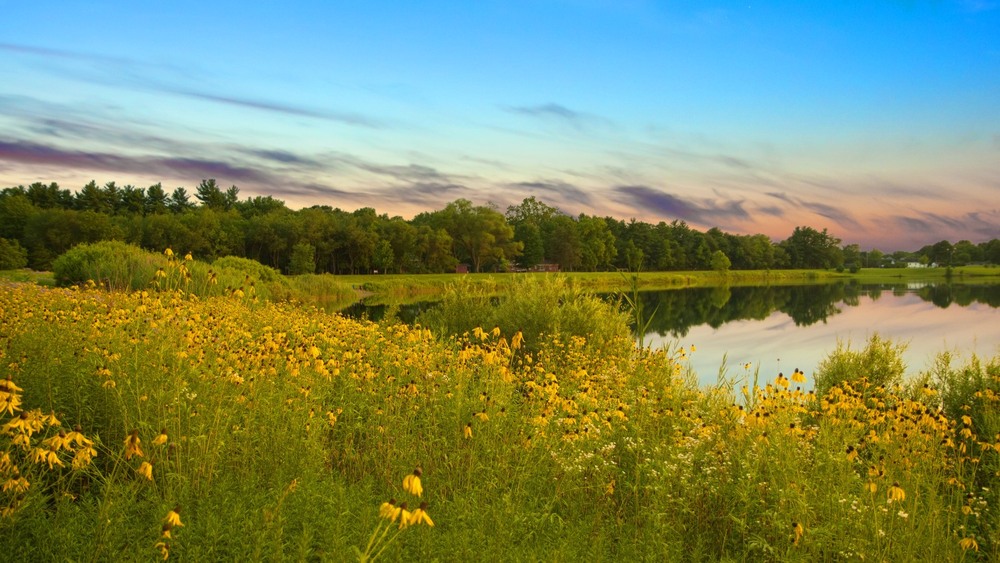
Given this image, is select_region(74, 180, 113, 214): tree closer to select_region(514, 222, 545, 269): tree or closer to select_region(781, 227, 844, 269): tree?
select_region(514, 222, 545, 269): tree

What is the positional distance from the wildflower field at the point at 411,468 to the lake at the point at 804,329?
197 inches

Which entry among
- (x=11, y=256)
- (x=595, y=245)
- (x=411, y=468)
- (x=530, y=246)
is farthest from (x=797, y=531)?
(x=595, y=245)

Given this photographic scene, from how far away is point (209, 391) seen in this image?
461 centimetres

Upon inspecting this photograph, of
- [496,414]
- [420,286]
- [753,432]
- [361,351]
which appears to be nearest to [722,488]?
[753,432]

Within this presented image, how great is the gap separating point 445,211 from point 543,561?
7859 cm

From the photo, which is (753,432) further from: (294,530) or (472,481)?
(294,530)

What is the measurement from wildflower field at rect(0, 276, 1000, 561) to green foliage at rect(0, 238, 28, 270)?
2114 inches

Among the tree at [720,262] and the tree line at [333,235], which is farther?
the tree at [720,262]

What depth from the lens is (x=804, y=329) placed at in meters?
24.7

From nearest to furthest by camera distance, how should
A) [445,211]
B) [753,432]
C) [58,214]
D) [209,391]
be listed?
[209,391] → [753,432] → [58,214] → [445,211]

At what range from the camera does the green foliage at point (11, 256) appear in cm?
4809

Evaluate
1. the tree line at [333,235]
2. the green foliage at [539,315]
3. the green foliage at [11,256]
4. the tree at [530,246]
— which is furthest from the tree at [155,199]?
the green foliage at [539,315]

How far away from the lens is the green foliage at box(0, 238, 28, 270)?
158 ft

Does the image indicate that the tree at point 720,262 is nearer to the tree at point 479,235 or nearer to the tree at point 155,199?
the tree at point 479,235
